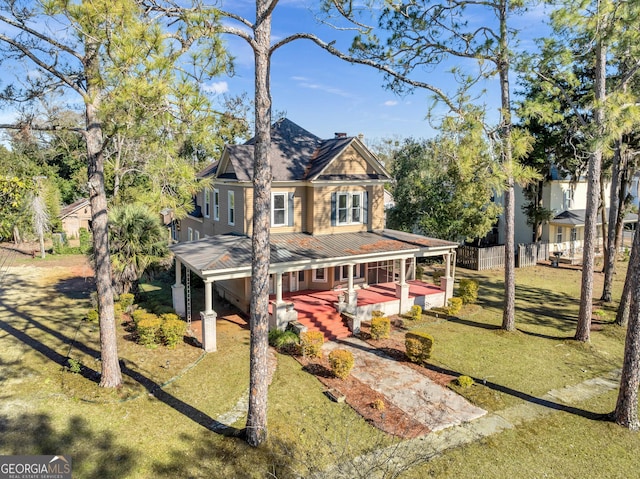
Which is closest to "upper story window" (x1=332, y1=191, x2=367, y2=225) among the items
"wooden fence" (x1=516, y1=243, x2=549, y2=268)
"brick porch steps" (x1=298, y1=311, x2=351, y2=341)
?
"brick porch steps" (x1=298, y1=311, x2=351, y2=341)

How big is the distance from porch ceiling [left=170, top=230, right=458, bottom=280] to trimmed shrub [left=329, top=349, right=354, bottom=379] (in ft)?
14.9

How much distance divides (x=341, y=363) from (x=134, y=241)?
1107 centimetres

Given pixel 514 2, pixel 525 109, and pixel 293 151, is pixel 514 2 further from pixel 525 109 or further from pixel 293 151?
pixel 293 151

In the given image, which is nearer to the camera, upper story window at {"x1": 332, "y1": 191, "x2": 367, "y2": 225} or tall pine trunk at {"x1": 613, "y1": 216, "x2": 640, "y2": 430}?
tall pine trunk at {"x1": 613, "y1": 216, "x2": 640, "y2": 430}

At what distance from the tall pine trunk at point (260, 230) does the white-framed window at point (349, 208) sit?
11.7m

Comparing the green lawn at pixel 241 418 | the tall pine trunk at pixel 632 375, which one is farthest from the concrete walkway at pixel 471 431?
the tall pine trunk at pixel 632 375

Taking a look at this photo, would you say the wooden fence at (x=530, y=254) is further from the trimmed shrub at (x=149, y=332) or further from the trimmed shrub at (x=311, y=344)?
the trimmed shrub at (x=149, y=332)

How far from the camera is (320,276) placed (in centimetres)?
2086

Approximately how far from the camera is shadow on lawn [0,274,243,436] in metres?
10.3

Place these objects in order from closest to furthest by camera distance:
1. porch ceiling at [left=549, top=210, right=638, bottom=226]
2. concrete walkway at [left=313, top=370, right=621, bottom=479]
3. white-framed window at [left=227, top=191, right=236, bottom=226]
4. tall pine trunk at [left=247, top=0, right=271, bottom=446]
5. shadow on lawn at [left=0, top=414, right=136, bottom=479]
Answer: shadow on lawn at [left=0, top=414, right=136, bottom=479]
concrete walkway at [left=313, top=370, right=621, bottom=479]
tall pine trunk at [left=247, top=0, right=271, bottom=446]
white-framed window at [left=227, top=191, right=236, bottom=226]
porch ceiling at [left=549, top=210, right=638, bottom=226]

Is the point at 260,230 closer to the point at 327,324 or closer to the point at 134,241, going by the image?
the point at 327,324

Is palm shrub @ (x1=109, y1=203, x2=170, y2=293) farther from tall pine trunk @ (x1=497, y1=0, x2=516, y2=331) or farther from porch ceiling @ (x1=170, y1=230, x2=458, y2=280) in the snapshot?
tall pine trunk @ (x1=497, y1=0, x2=516, y2=331)

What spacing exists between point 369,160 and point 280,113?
22258 millimetres

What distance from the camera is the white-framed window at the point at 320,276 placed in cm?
2077
